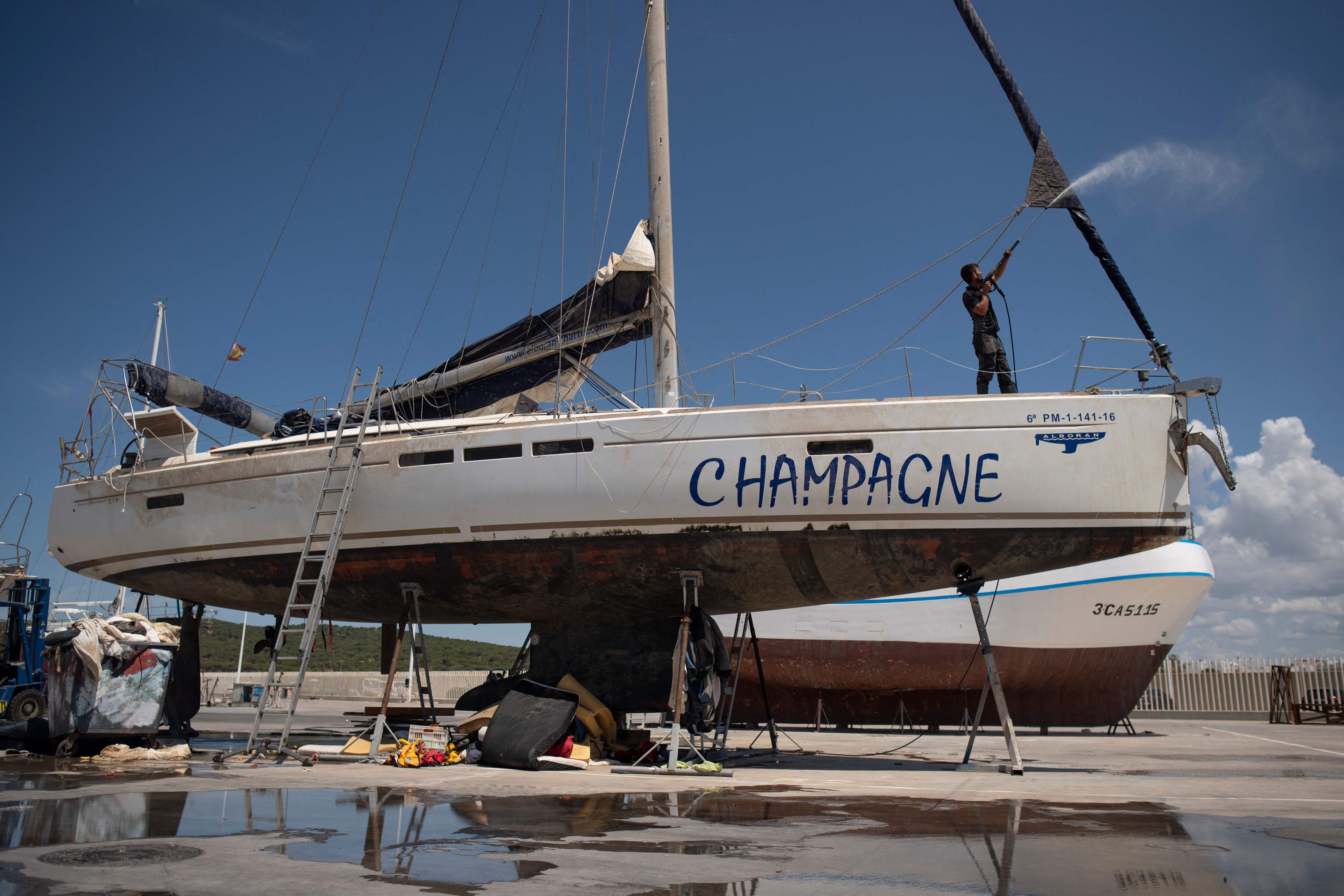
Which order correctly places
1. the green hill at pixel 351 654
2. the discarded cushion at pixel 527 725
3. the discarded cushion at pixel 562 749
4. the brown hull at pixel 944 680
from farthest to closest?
1. the green hill at pixel 351 654
2. the brown hull at pixel 944 680
3. the discarded cushion at pixel 562 749
4. the discarded cushion at pixel 527 725

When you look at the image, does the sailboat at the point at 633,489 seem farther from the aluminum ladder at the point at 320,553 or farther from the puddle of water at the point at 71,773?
the puddle of water at the point at 71,773

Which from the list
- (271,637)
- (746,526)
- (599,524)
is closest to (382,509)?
(599,524)

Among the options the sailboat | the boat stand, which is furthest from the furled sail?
the boat stand

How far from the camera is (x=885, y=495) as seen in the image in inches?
310

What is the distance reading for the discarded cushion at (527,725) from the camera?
25.1 feet

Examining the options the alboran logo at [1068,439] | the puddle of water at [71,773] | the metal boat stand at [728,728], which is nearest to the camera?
the puddle of water at [71,773]

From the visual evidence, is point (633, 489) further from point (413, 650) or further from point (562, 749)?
point (413, 650)

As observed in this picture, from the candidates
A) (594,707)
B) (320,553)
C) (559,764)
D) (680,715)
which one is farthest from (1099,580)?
(320,553)

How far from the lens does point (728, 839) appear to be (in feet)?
13.6

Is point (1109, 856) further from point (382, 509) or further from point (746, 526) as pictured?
point (382, 509)

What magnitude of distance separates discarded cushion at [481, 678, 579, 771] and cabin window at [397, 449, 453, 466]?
7.83 ft

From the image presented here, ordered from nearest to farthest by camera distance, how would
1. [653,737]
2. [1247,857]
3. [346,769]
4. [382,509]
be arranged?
[1247,857] < [346,769] < [382,509] < [653,737]

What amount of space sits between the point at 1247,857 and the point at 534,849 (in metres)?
3.08

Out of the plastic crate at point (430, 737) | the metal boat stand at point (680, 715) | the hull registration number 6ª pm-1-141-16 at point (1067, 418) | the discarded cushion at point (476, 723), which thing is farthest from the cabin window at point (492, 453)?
the hull registration number 6ª pm-1-141-16 at point (1067, 418)
